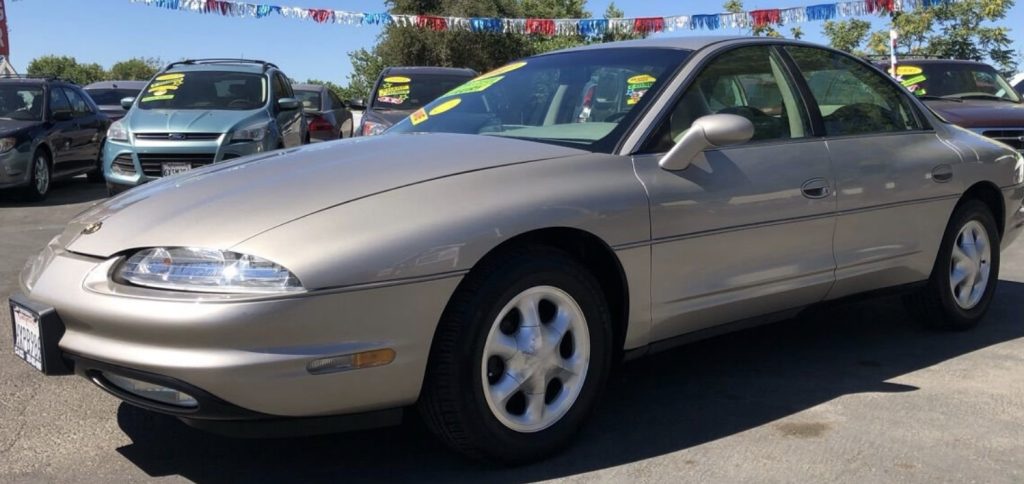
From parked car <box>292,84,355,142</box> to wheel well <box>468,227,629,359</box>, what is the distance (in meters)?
9.50

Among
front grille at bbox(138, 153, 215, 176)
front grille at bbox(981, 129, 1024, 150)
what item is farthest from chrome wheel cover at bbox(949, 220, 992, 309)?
front grille at bbox(138, 153, 215, 176)

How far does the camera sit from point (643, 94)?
3771mm

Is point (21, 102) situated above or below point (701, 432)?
above

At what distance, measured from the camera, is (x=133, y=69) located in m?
61.5

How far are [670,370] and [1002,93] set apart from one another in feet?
28.2

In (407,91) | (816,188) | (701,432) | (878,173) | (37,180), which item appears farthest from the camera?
(407,91)

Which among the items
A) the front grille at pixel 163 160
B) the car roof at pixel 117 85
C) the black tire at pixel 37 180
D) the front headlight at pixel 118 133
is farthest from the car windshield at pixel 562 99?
the car roof at pixel 117 85

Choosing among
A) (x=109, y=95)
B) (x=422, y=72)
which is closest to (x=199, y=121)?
(x=422, y=72)

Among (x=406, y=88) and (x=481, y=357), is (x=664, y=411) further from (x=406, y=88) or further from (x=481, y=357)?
(x=406, y=88)

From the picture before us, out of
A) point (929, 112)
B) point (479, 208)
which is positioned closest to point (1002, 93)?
point (929, 112)

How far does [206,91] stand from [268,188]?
305 inches

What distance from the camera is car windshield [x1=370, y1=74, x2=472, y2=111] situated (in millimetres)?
11164

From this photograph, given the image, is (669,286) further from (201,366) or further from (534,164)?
(201,366)

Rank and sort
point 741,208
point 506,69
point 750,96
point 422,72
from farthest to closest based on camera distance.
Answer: point 422,72 < point 506,69 < point 750,96 < point 741,208
